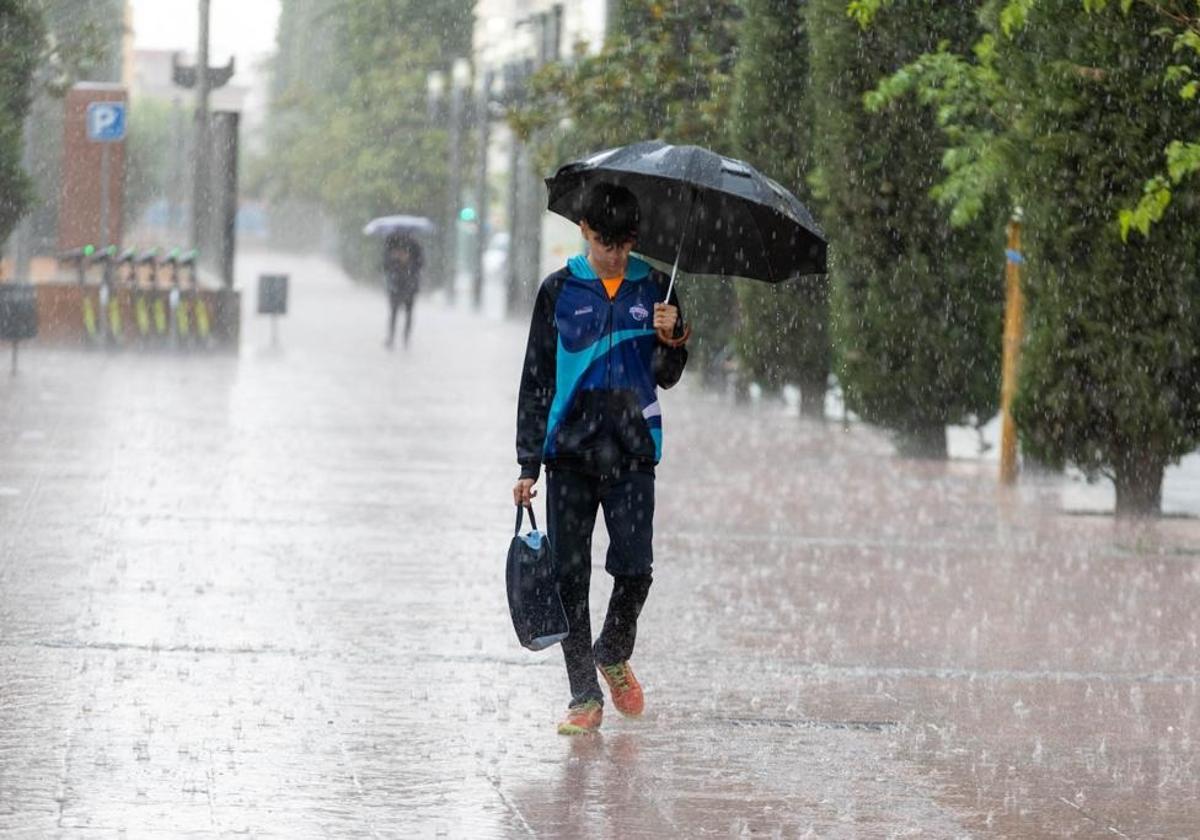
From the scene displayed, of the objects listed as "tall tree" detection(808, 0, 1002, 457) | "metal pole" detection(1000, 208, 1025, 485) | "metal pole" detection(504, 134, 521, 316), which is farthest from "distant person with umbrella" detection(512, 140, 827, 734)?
"metal pole" detection(504, 134, 521, 316)

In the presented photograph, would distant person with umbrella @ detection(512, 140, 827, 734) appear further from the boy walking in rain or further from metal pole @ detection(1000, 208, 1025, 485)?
metal pole @ detection(1000, 208, 1025, 485)

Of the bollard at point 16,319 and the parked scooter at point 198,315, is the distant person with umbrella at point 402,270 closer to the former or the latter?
the parked scooter at point 198,315

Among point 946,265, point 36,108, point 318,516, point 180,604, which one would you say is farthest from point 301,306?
point 180,604

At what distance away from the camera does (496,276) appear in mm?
86625

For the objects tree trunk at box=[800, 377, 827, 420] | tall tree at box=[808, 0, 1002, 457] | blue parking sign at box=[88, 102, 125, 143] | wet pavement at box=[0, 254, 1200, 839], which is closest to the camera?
wet pavement at box=[0, 254, 1200, 839]

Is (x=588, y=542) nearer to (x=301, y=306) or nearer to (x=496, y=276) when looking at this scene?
(x=301, y=306)

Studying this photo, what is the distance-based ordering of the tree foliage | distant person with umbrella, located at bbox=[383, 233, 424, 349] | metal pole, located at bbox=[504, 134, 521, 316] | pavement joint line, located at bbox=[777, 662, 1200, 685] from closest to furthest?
pavement joint line, located at bbox=[777, 662, 1200, 685] → distant person with umbrella, located at bbox=[383, 233, 424, 349] → metal pole, located at bbox=[504, 134, 521, 316] → the tree foliage

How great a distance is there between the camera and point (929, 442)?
19516 mm

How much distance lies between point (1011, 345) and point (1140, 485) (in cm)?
248

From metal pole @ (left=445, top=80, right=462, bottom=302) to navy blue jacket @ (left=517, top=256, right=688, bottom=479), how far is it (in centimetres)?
4795

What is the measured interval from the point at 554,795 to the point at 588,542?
1266 millimetres

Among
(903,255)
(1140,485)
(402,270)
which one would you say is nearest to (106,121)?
(402,270)

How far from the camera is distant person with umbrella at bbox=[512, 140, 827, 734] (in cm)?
784

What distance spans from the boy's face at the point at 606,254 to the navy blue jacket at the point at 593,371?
40 mm
